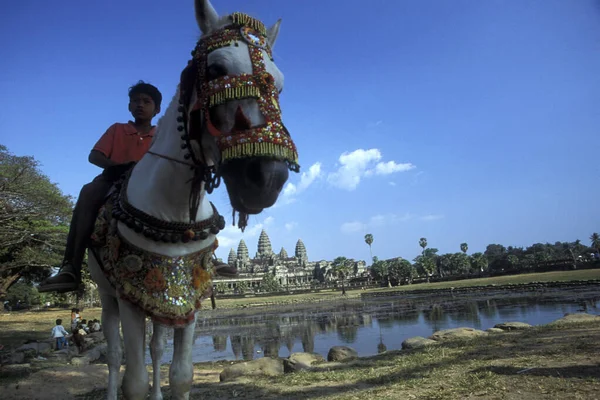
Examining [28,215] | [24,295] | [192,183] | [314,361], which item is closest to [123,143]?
[192,183]

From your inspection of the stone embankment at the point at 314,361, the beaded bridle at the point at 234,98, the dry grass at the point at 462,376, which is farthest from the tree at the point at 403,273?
the beaded bridle at the point at 234,98

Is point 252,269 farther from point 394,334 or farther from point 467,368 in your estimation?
point 467,368

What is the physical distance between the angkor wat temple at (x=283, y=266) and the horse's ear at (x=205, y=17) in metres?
103

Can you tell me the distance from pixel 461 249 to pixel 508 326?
90122mm

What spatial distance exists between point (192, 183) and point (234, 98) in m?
0.66

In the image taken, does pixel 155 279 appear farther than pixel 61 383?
No

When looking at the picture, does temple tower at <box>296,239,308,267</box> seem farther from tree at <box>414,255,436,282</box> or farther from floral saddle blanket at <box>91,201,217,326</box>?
floral saddle blanket at <box>91,201,217,326</box>

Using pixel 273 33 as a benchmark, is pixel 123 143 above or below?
below

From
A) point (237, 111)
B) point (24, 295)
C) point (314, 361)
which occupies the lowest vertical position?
point (314, 361)

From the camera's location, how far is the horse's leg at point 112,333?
122 inches

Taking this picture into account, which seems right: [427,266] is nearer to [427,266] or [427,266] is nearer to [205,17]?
[427,266]

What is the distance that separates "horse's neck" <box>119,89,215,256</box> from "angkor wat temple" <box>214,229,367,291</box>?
102505 mm

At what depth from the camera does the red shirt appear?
3020 mm

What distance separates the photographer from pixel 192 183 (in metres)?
2.25
